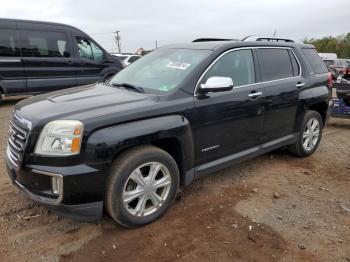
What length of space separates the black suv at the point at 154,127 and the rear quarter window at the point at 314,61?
1.32 ft

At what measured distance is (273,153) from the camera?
5.66 m

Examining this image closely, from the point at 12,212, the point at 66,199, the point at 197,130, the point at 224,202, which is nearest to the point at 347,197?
the point at 224,202

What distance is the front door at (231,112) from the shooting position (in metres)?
3.71

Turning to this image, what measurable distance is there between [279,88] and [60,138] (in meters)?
2.96

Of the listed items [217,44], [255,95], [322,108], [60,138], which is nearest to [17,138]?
[60,138]

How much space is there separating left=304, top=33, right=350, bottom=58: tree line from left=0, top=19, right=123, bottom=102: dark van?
55680 mm

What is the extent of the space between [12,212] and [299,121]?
393cm

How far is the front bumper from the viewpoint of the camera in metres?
2.83

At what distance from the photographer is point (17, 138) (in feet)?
10.3

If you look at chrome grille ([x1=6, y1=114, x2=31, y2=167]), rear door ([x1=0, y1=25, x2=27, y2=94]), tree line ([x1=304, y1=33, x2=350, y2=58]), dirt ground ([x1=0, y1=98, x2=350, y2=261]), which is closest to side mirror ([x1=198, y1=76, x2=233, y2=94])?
dirt ground ([x1=0, y1=98, x2=350, y2=261])

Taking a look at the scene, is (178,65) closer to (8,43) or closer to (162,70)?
(162,70)

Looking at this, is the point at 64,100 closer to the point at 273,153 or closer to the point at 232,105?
the point at 232,105

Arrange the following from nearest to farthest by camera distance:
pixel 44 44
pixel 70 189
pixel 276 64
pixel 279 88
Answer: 1. pixel 70 189
2. pixel 279 88
3. pixel 276 64
4. pixel 44 44

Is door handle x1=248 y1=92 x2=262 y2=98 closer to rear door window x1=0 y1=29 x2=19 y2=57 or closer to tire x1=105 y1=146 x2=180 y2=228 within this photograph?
tire x1=105 y1=146 x2=180 y2=228
